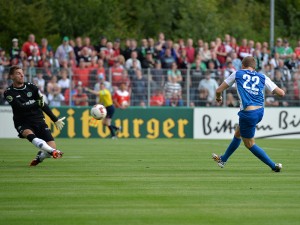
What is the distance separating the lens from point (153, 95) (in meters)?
32.7

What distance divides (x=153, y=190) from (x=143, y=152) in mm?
9768

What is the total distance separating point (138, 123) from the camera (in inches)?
1297

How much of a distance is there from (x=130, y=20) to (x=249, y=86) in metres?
37.2

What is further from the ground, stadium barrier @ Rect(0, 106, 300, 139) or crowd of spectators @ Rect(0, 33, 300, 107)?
crowd of spectators @ Rect(0, 33, 300, 107)

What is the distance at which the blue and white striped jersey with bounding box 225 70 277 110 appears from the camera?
16016 mm

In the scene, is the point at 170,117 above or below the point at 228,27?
below

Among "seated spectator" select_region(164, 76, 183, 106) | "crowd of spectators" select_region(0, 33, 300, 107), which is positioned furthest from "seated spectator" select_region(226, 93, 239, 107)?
"seated spectator" select_region(164, 76, 183, 106)

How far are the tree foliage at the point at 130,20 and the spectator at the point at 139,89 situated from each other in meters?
13.2

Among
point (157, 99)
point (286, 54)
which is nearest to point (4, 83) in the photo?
point (157, 99)

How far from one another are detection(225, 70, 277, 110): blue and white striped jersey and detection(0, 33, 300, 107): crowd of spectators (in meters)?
15.5

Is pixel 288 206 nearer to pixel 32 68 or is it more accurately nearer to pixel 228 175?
pixel 228 175

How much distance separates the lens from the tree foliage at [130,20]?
148 ft

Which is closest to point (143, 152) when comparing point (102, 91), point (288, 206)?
point (102, 91)

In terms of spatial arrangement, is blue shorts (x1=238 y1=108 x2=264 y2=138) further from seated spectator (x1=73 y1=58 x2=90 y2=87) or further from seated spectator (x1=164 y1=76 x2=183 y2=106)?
seated spectator (x1=164 y1=76 x2=183 y2=106)
